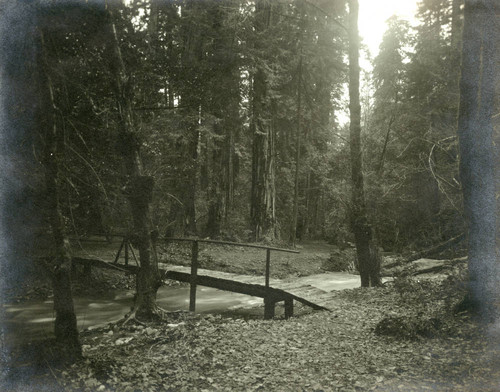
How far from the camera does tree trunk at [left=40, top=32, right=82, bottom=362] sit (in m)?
5.14

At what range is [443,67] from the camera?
15203 millimetres

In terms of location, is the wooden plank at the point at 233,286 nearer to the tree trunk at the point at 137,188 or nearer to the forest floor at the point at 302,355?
the forest floor at the point at 302,355

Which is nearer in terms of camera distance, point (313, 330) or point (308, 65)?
point (313, 330)

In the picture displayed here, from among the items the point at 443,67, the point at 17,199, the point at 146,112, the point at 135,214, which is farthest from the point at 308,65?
the point at 17,199

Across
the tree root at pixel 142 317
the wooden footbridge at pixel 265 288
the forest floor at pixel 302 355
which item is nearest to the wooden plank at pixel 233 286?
the wooden footbridge at pixel 265 288

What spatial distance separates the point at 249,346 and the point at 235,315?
4.60 metres

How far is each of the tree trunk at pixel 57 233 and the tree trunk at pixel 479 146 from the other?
220 inches

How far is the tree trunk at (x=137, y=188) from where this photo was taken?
7.54 meters

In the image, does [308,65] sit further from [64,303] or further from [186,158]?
[64,303]

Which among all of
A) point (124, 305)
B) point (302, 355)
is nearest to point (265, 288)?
point (124, 305)

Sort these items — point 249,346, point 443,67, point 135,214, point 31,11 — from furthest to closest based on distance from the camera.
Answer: point 443,67 → point 135,214 → point 249,346 → point 31,11

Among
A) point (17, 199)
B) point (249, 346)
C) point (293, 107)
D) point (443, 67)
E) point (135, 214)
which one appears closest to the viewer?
point (249, 346)

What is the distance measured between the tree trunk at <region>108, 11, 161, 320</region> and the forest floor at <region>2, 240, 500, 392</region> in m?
0.57

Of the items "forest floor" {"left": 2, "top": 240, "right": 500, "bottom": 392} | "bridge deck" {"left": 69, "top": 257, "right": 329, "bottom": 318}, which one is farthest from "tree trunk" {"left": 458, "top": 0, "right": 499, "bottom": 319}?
"bridge deck" {"left": 69, "top": 257, "right": 329, "bottom": 318}
